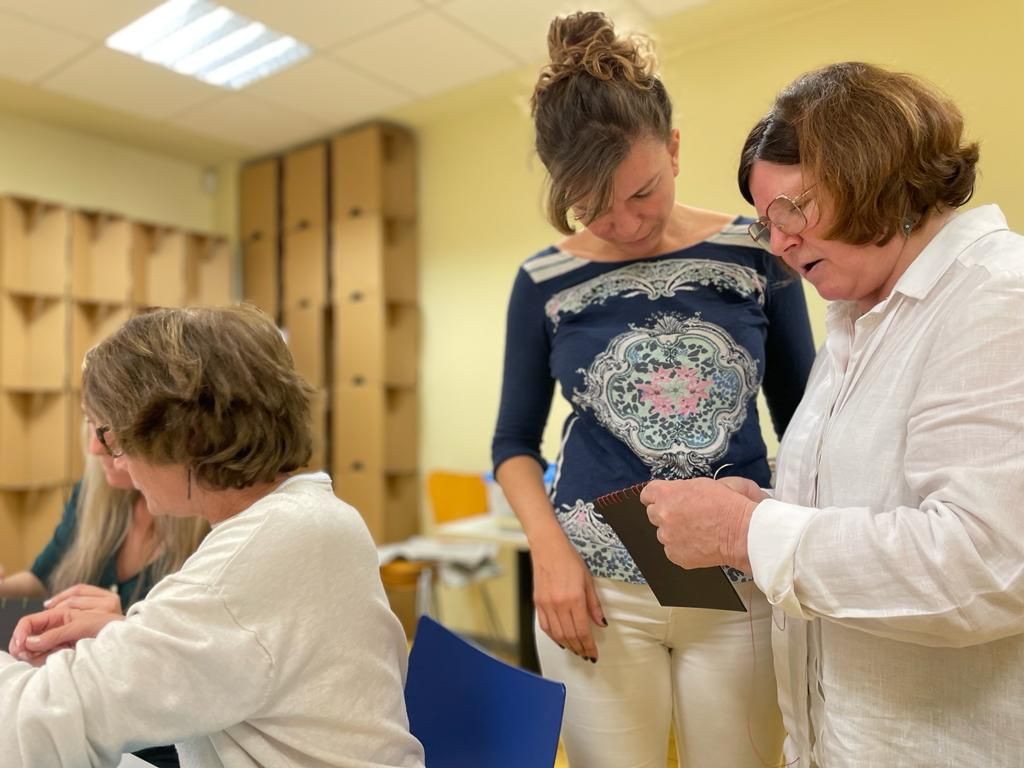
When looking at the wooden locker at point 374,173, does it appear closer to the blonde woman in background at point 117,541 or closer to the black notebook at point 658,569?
the blonde woman in background at point 117,541

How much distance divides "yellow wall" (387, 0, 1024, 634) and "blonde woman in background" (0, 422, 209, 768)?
1.27 meters

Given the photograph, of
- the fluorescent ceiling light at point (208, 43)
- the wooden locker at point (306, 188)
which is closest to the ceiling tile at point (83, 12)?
the fluorescent ceiling light at point (208, 43)

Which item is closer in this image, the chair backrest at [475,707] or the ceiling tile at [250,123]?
the chair backrest at [475,707]

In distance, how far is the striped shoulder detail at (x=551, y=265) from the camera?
4.00ft

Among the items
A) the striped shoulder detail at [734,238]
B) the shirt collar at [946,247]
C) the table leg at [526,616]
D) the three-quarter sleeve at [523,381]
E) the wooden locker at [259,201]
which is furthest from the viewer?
the wooden locker at [259,201]

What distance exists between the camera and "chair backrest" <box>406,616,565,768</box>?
3.26ft

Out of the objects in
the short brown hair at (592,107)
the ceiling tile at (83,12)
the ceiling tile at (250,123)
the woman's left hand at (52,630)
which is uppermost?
the ceiling tile at (250,123)

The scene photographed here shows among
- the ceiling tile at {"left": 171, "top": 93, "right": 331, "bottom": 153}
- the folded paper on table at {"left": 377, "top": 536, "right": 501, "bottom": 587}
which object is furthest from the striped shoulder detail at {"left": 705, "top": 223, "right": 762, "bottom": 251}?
the ceiling tile at {"left": 171, "top": 93, "right": 331, "bottom": 153}

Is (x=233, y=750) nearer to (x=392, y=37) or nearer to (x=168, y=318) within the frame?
(x=168, y=318)

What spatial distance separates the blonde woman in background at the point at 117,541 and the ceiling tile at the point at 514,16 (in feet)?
6.86

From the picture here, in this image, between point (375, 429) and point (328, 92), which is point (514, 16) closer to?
point (328, 92)

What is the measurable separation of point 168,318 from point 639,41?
2.47 feet

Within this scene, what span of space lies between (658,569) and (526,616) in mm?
2331

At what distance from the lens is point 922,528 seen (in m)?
0.69
